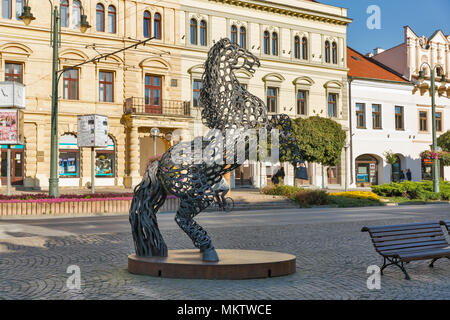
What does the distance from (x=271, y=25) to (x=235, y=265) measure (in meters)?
33.8

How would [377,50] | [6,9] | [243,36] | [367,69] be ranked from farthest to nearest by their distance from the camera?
1. [377,50]
2. [367,69]
3. [243,36]
4. [6,9]

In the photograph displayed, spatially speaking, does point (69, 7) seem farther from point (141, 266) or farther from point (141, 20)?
point (141, 266)

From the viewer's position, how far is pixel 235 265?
7105mm

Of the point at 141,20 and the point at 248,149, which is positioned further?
the point at 141,20

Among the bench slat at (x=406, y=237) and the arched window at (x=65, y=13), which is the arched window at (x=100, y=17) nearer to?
the arched window at (x=65, y=13)

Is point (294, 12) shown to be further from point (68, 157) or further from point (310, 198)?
→ point (68, 157)

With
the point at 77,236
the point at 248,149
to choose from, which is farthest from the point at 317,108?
the point at 248,149

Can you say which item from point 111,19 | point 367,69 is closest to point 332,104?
point 367,69

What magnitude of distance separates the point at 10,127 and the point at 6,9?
11.2 meters

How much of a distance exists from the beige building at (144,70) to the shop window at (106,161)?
Answer: 6 centimetres

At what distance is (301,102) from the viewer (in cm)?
3994

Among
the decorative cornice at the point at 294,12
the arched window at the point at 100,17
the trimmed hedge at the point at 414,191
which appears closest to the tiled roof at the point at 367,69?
the decorative cornice at the point at 294,12

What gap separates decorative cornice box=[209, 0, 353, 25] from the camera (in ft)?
122

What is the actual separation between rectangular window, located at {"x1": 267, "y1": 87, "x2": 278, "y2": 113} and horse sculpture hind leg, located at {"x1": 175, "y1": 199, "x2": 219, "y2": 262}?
31.0 metres
